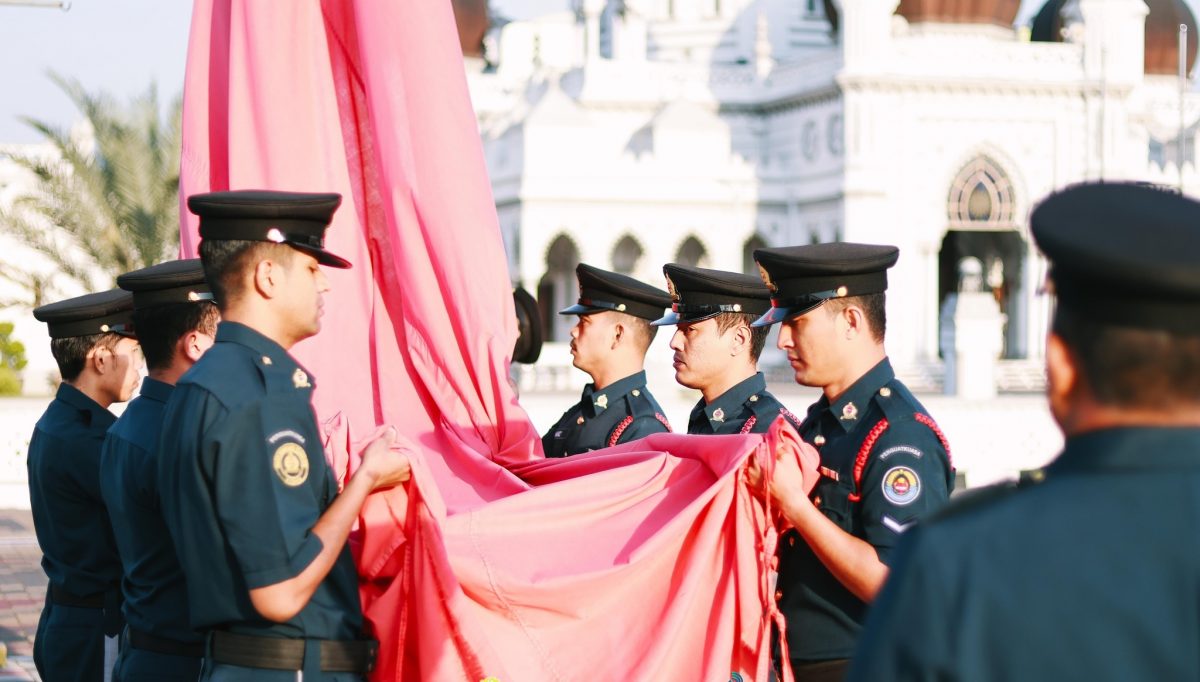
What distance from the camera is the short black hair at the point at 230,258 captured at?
2848 millimetres

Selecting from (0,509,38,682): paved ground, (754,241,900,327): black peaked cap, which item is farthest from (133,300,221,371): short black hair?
(0,509,38,682): paved ground

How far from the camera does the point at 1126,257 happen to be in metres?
1.54

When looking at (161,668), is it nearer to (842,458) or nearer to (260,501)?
(260,501)

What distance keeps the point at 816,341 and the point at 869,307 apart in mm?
139

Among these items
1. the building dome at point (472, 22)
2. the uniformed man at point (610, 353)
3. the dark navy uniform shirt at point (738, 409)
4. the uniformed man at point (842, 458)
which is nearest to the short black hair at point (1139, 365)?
the uniformed man at point (842, 458)

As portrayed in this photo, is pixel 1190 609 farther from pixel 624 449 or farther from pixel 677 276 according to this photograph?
pixel 677 276

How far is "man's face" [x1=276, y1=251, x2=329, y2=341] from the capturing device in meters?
2.87

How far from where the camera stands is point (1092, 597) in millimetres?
1485

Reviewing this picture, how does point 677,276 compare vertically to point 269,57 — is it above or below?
below

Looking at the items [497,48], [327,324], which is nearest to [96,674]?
[327,324]

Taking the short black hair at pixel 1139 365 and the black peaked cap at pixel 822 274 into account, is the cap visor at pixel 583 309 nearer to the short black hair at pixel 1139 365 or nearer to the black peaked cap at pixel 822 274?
the black peaked cap at pixel 822 274

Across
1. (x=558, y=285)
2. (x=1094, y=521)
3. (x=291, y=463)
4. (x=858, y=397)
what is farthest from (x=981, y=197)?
(x=1094, y=521)

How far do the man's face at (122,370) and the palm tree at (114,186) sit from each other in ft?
47.5

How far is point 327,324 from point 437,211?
1.30ft
